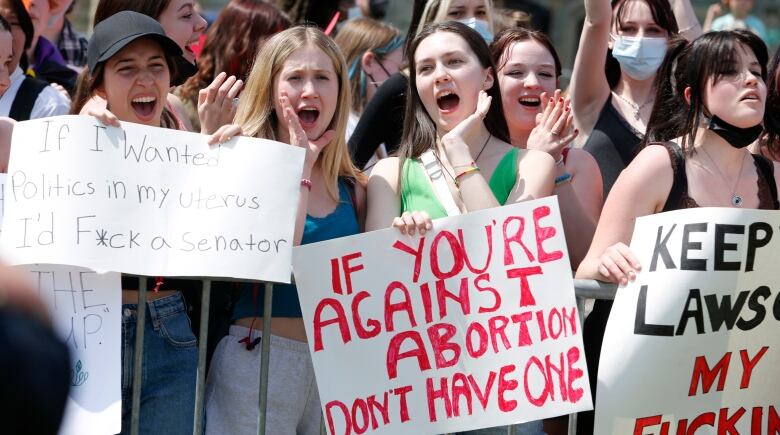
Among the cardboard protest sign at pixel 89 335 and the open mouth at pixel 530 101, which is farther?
the open mouth at pixel 530 101

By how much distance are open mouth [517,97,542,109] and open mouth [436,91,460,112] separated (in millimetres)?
563

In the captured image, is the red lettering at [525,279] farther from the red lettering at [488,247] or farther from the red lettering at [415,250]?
the red lettering at [415,250]

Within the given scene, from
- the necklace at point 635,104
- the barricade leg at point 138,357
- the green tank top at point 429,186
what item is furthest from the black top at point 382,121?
the barricade leg at point 138,357

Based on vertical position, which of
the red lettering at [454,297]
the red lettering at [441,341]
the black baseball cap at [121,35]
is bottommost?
the red lettering at [441,341]

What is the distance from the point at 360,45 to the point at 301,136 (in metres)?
2.79

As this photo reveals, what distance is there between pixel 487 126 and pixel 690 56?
0.77 metres

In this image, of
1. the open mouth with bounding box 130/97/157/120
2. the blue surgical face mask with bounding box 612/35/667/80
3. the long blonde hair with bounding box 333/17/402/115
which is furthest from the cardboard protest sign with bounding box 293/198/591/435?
the long blonde hair with bounding box 333/17/402/115

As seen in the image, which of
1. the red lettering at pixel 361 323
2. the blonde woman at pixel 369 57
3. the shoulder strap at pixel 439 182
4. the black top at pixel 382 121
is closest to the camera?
the red lettering at pixel 361 323

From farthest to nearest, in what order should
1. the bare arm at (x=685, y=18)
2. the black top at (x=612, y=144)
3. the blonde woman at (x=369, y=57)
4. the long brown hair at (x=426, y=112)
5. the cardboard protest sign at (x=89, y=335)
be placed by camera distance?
the blonde woman at (x=369, y=57) → the bare arm at (x=685, y=18) → the black top at (x=612, y=144) → the long brown hair at (x=426, y=112) → the cardboard protest sign at (x=89, y=335)

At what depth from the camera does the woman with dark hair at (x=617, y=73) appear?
16.1 ft

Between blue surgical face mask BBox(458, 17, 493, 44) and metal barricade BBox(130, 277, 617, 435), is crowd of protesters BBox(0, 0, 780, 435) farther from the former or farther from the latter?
blue surgical face mask BBox(458, 17, 493, 44)

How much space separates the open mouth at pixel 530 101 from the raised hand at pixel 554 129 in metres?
0.47

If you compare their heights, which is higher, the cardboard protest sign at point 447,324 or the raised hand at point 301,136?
the raised hand at point 301,136

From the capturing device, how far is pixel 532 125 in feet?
15.6
